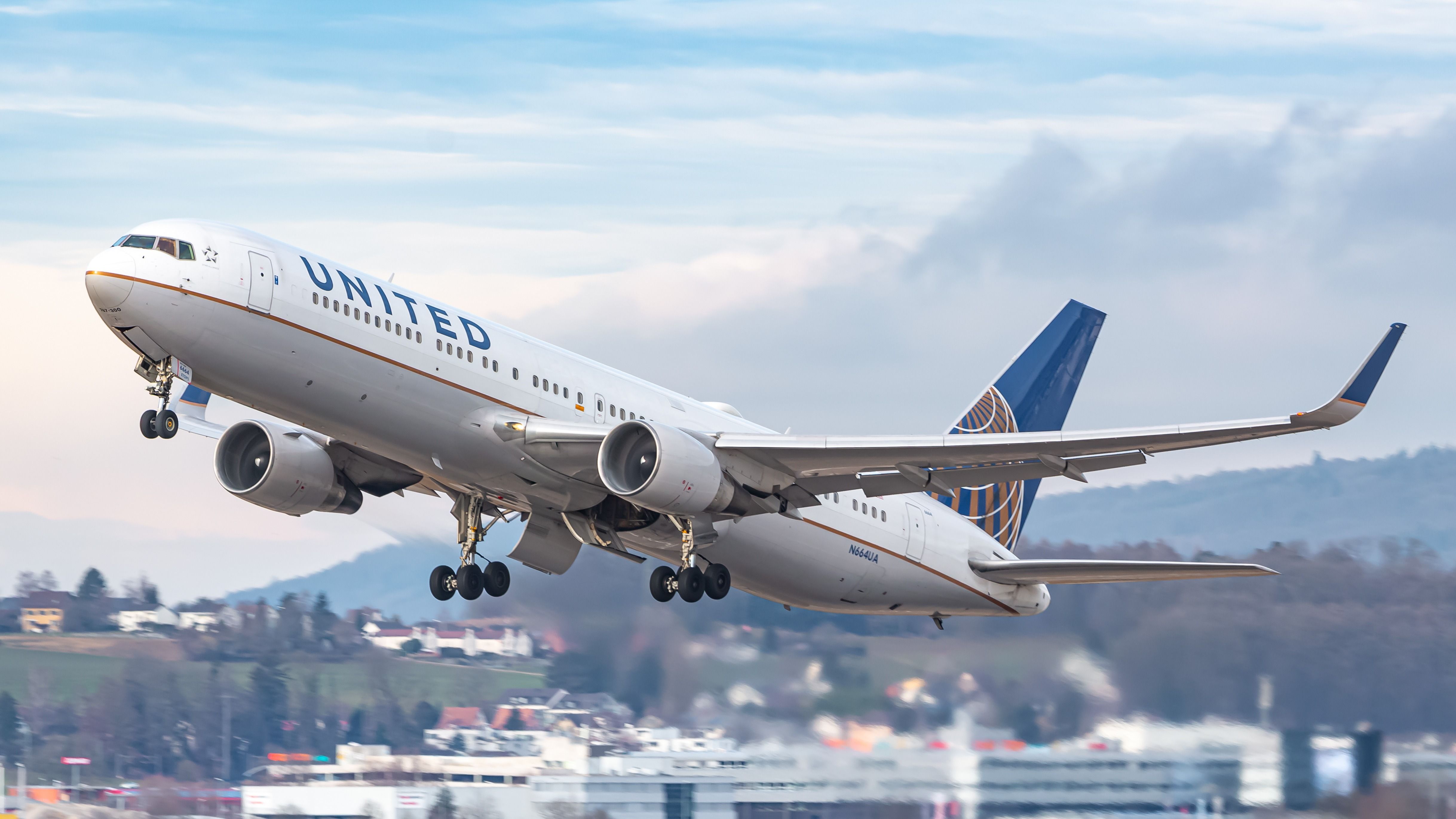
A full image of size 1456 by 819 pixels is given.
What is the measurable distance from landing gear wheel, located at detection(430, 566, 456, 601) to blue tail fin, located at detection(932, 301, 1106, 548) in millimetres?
9693

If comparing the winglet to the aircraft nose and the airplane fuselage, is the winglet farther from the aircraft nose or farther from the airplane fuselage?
the aircraft nose

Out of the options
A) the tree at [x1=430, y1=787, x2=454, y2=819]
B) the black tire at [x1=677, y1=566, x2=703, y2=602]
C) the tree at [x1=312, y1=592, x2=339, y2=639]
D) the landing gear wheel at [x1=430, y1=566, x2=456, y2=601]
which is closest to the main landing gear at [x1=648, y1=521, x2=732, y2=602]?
the black tire at [x1=677, y1=566, x2=703, y2=602]

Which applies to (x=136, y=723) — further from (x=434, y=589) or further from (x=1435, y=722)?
(x=1435, y=722)

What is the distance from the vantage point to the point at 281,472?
1105 inches

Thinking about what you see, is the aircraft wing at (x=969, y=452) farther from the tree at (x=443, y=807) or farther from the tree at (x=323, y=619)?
the tree at (x=323, y=619)

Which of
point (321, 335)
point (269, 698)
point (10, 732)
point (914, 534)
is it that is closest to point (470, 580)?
point (321, 335)

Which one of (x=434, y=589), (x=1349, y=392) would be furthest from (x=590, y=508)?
(x=1349, y=392)

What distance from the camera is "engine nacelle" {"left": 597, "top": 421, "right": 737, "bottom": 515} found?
987 inches

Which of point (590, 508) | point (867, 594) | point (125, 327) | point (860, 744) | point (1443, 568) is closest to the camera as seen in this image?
point (125, 327)

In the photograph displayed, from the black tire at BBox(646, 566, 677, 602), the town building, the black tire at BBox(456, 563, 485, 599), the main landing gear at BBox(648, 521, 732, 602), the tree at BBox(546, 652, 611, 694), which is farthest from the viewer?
the town building

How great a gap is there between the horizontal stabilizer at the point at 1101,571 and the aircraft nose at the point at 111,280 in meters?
16.1

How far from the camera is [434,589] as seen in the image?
2947cm

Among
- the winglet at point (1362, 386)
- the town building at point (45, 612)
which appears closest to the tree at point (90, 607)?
the town building at point (45, 612)

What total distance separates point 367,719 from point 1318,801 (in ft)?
69.4
